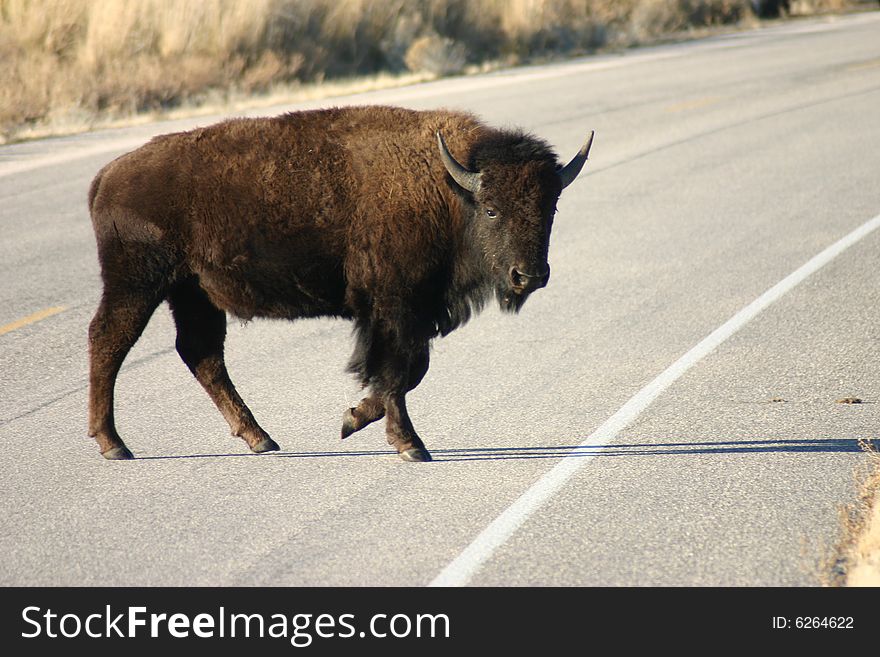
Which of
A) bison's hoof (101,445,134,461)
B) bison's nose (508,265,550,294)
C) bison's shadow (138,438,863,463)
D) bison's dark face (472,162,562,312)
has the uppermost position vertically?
bison's dark face (472,162,562,312)

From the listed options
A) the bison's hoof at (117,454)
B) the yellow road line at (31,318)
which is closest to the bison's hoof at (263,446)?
the bison's hoof at (117,454)

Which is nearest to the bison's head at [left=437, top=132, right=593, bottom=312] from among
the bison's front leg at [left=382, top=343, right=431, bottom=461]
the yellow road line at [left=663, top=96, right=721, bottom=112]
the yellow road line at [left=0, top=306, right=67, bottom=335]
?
the bison's front leg at [left=382, top=343, right=431, bottom=461]

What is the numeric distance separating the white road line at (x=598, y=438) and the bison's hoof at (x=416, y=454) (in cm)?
66

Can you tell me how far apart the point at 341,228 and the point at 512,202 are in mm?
863

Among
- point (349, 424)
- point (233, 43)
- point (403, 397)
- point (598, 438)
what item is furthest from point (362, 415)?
point (233, 43)

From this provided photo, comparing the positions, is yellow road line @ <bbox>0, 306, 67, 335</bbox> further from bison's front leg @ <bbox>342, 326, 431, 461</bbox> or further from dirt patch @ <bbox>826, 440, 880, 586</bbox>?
dirt patch @ <bbox>826, 440, 880, 586</bbox>

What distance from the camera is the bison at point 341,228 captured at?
6.45 m

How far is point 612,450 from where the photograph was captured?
6805mm

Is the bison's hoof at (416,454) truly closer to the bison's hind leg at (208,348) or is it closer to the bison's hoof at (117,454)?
the bison's hind leg at (208,348)

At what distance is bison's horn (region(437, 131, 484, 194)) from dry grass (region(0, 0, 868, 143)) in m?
13.4

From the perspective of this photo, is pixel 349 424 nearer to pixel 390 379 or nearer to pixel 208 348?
pixel 390 379

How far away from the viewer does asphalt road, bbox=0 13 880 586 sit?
18.1 ft

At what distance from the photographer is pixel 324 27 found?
26922 mm
